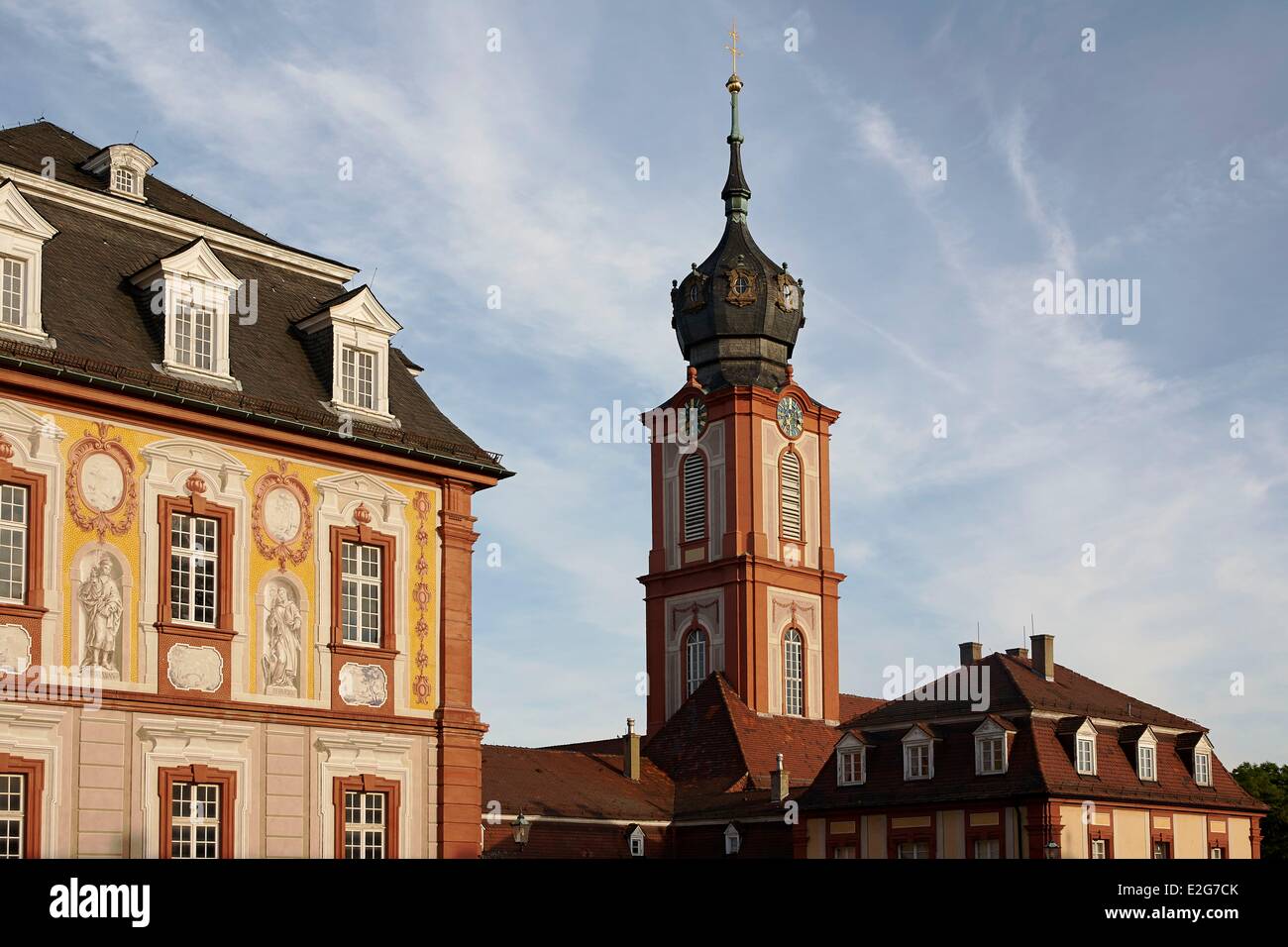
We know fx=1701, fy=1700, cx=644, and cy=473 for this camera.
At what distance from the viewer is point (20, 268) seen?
2533cm

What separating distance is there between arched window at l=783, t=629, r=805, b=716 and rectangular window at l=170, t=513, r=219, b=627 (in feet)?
147

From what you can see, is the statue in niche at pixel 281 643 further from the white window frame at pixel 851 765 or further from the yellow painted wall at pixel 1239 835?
the yellow painted wall at pixel 1239 835

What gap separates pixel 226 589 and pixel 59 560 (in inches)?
110

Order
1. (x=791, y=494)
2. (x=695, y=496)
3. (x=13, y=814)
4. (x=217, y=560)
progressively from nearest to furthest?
(x=13, y=814), (x=217, y=560), (x=791, y=494), (x=695, y=496)

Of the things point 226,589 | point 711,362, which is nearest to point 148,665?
point 226,589

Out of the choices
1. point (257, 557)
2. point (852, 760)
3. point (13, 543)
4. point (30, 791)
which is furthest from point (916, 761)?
point (13, 543)

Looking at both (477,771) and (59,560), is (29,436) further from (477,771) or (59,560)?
(477,771)

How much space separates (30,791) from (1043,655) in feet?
130

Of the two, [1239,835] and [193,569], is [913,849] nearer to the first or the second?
[1239,835]

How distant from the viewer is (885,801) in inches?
2074

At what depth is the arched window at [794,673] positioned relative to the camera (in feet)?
228

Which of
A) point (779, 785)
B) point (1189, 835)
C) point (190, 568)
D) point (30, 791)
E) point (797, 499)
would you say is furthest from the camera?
point (797, 499)
